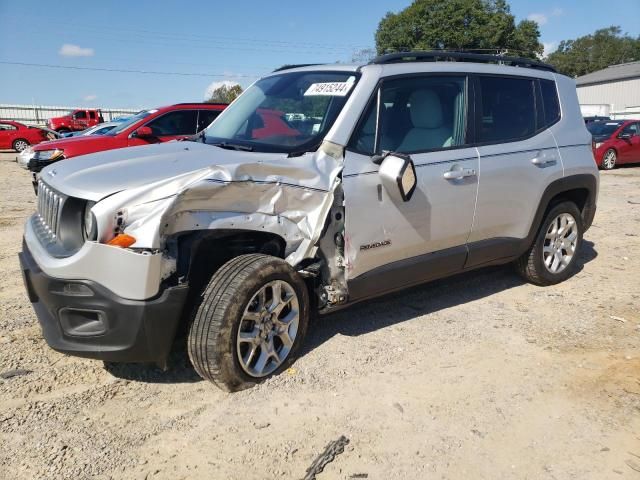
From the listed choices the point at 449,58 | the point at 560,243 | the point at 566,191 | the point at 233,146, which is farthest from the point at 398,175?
the point at 560,243

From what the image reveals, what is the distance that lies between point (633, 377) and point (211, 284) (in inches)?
107

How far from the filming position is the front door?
11.4ft

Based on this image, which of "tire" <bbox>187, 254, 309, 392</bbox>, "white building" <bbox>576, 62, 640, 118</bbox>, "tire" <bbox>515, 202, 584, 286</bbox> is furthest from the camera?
"white building" <bbox>576, 62, 640, 118</bbox>

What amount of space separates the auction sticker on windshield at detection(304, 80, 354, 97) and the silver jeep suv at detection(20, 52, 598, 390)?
0.05 feet

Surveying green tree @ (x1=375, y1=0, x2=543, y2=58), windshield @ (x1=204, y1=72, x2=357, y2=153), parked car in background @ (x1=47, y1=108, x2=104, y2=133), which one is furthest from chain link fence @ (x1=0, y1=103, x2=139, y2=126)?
windshield @ (x1=204, y1=72, x2=357, y2=153)

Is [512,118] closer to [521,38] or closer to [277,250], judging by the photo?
[277,250]

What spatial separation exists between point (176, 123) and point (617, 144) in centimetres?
1259

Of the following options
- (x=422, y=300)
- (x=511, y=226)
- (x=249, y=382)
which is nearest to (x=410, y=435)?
(x=249, y=382)

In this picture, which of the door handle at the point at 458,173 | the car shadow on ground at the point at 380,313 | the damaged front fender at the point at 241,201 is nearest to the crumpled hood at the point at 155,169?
the damaged front fender at the point at 241,201

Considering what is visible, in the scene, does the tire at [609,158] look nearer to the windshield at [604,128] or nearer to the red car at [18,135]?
the windshield at [604,128]

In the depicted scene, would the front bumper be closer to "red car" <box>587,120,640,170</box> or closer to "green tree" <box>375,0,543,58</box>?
"red car" <box>587,120,640,170</box>

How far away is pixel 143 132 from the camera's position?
9.88 m

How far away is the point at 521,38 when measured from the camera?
2269 inches

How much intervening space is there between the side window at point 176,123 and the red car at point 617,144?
11.6 metres
